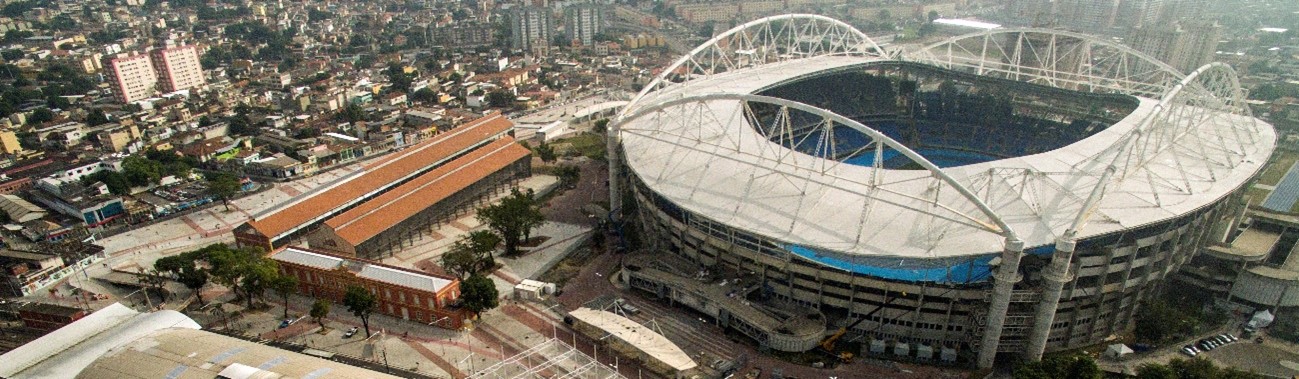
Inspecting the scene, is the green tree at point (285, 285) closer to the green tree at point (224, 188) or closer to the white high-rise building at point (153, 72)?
the green tree at point (224, 188)

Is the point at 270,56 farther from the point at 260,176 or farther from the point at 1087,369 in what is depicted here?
the point at 1087,369

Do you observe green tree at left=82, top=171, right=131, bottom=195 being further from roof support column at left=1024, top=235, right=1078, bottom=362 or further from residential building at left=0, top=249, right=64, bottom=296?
roof support column at left=1024, top=235, right=1078, bottom=362

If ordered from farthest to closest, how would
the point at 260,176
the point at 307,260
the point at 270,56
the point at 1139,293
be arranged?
the point at 270,56 < the point at 260,176 < the point at 307,260 < the point at 1139,293

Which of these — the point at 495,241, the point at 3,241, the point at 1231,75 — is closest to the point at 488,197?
the point at 495,241

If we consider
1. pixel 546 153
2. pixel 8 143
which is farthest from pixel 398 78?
pixel 546 153

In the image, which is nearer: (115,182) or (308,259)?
(308,259)

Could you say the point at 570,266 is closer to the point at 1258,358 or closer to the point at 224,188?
the point at 224,188
